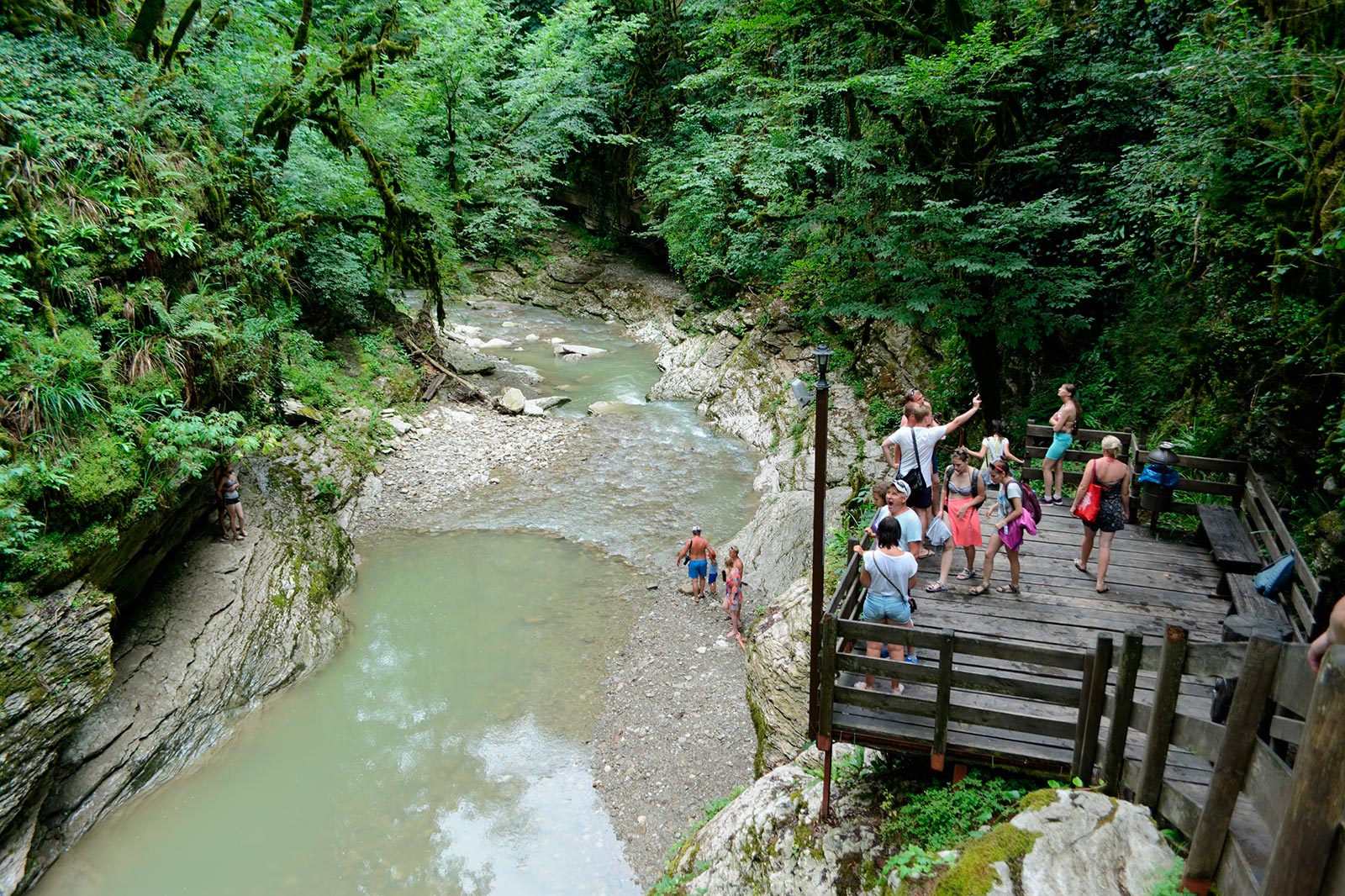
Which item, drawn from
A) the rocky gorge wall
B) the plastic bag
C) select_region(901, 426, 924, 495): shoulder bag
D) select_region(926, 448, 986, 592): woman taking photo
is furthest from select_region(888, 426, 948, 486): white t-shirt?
the rocky gorge wall

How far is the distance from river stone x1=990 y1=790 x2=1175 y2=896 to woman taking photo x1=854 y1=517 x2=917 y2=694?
67.9 inches

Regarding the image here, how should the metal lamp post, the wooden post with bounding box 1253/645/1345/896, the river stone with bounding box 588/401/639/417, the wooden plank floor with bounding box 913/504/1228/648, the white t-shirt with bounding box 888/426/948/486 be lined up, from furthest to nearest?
the river stone with bounding box 588/401/639/417 → the white t-shirt with bounding box 888/426/948/486 → the wooden plank floor with bounding box 913/504/1228/648 → the metal lamp post → the wooden post with bounding box 1253/645/1345/896

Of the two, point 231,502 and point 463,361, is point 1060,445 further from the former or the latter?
point 463,361

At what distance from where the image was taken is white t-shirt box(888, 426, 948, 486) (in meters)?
7.46

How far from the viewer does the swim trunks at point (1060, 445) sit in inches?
368

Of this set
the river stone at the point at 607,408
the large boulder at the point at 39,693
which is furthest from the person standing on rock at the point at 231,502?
the river stone at the point at 607,408

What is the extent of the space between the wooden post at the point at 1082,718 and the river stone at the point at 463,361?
21.8 m

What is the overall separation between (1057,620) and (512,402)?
18183 millimetres

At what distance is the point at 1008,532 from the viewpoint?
697 centimetres

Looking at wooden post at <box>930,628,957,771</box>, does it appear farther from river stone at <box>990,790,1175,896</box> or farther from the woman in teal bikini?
the woman in teal bikini

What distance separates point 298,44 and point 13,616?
14963mm

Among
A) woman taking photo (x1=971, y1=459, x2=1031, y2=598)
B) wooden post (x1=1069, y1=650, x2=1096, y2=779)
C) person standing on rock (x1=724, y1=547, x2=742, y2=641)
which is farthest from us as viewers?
person standing on rock (x1=724, y1=547, x2=742, y2=641)

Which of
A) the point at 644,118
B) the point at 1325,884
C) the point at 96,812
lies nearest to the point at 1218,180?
the point at 1325,884

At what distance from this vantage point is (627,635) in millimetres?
12305
